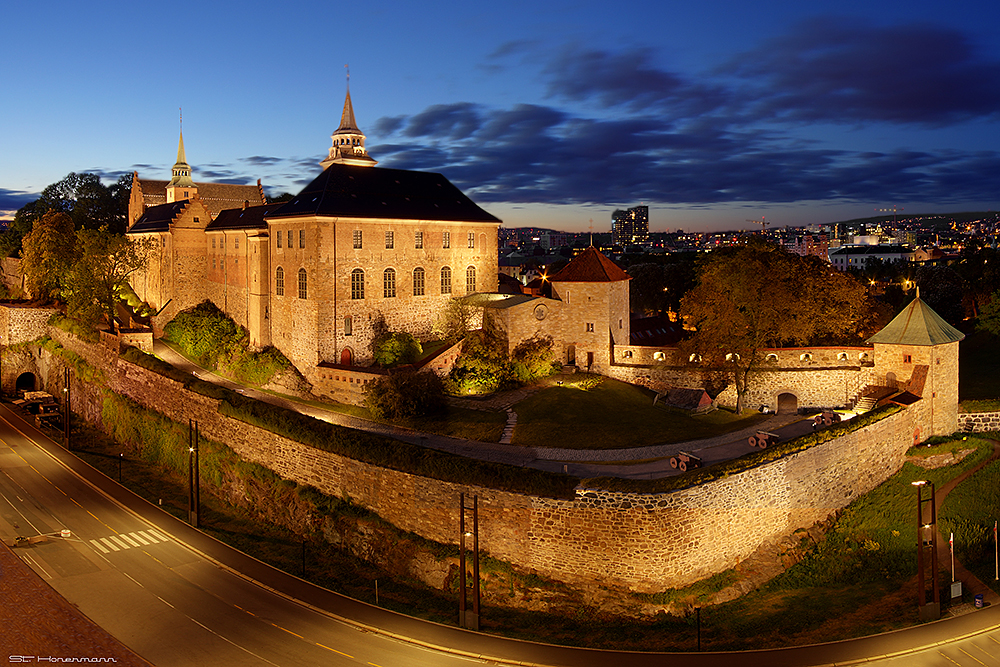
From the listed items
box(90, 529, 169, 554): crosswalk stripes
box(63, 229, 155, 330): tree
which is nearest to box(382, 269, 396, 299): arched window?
box(90, 529, 169, 554): crosswalk stripes

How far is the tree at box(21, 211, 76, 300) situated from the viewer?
6366 cm

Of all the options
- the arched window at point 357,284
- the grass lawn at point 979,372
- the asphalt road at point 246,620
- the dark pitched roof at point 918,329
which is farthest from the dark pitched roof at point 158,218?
the grass lawn at point 979,372

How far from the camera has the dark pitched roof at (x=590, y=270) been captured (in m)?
44.5

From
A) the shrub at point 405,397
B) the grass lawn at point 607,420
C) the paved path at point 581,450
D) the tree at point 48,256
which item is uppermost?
the tree at point 48,256

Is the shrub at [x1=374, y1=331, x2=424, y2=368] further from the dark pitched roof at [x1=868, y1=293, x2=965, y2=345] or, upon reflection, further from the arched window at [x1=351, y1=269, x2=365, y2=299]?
the dark pitched roof at [x1=868, y1=293, x2=965, y2=345]

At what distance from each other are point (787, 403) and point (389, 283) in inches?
945

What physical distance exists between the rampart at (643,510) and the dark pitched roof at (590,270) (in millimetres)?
17428

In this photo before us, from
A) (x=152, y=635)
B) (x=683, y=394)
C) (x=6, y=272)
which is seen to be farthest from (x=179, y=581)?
(x=6, y=272)

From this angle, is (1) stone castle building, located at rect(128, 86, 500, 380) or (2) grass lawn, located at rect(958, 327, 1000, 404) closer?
(2) grass lawn, located at rect(958, 327, 1000, 404)

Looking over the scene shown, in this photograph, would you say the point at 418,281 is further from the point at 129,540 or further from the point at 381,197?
the point at 129,540

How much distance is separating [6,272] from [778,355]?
7929 centimetres

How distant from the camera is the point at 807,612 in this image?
986 inches

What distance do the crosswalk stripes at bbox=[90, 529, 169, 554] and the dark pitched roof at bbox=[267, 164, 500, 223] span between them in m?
20.0

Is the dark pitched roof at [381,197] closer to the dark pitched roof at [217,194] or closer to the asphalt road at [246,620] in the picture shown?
the asphalt road at [246,620]
